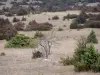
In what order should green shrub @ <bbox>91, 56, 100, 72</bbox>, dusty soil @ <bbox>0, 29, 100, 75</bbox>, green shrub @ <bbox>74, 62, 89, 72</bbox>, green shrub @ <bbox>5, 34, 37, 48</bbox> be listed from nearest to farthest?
1. green shrub @ <bbox>91, 56, 100, 72</bbox>
2. green shrub @ <bbox>74, 62, 89, 72</bbox>
3. dusty soil @ <bbox>0, 29, 100, 75</bbox>
4. green shrub @ <bbox>5, 34, 37, 48</bbox>

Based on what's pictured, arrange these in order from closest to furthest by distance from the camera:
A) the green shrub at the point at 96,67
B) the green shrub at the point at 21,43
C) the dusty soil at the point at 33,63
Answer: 1. the green shrub at the point at 96,67
2. the dusty soil at the point at 33,63
3. the green shrub at the point at 21,43

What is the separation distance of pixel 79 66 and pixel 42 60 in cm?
391

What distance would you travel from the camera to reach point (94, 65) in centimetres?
1673

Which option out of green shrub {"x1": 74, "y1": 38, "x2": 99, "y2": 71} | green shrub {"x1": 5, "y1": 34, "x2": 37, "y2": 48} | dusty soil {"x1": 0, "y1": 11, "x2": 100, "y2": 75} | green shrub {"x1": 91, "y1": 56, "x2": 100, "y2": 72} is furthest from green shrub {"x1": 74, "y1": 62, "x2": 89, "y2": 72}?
green shrub {"x1": 5, "y1": 34, "x2": 37, "y2": 48}

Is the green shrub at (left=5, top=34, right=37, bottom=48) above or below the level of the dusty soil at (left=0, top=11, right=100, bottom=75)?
below

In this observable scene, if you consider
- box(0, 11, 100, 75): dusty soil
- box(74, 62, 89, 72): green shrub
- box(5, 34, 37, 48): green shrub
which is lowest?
box(5, 34, 37, 48): green shrub

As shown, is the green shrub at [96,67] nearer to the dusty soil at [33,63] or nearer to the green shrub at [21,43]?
the dusty soil at [33,63]

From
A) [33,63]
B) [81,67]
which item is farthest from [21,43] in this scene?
[81,67]

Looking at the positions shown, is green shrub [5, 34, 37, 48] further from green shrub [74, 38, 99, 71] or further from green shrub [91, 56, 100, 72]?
green shrub [91, 56, 100, 72]

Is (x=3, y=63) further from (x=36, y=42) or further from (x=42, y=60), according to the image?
(x=36, y=42)

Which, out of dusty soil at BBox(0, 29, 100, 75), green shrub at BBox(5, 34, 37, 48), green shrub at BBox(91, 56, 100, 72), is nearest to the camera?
green shrub at BBox(91, 56, 100, 72)

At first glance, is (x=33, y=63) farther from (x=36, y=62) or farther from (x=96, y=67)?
(x=96, y=67)

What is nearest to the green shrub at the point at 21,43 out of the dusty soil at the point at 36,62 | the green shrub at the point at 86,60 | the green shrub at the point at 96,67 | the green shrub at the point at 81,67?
the dusty soil at the point at 36,62

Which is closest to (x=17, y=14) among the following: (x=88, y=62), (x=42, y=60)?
(x=42, y=60)
